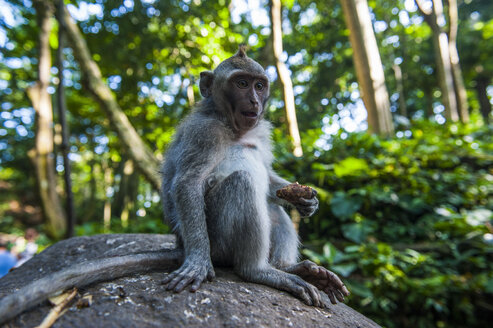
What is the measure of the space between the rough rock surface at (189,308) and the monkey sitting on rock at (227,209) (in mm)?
92

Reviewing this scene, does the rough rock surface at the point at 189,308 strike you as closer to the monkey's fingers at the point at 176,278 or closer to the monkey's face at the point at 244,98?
the monkey's fingers at the point at 176,278

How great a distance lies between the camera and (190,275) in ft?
7.45

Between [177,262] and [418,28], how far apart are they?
18.6 metres

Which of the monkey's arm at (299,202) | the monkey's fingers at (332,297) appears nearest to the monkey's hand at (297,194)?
the monkey's arm at (299,202)

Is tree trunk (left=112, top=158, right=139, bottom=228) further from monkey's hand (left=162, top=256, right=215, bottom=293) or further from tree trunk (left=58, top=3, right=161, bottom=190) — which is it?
monkey's hand (left=162, top=256, right=215, bottom=293)

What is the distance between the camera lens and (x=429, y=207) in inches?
209

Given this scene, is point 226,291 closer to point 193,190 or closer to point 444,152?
point 193,190

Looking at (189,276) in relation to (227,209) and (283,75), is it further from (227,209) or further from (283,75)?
(283,75)

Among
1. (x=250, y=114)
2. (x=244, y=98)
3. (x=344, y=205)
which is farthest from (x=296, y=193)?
(x=344, y=205)

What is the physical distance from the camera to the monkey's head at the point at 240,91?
3.01 m

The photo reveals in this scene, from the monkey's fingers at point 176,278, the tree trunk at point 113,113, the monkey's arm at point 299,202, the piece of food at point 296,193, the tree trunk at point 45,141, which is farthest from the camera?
the tree trunk at point 45,141

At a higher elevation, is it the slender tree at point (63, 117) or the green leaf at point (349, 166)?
the slender tree at point (63, 117)

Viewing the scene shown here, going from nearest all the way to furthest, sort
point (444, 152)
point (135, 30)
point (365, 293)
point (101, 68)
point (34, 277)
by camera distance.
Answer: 1. point (34, 277)
2. point (365, 293)
3. point (444, 152)
4. point (135, 30)
5. point (101, 68)

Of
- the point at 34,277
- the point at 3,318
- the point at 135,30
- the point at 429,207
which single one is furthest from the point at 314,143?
the point at 135,30
